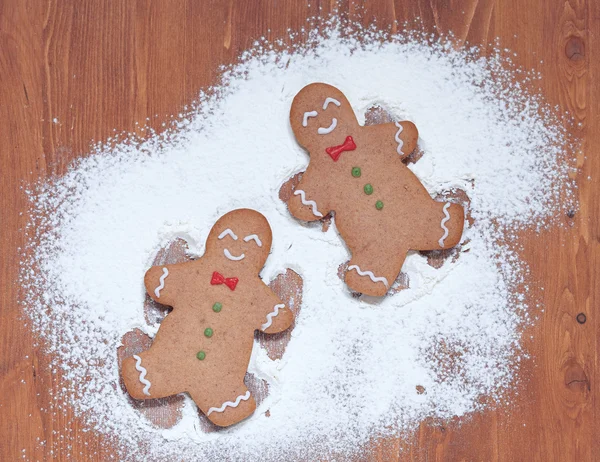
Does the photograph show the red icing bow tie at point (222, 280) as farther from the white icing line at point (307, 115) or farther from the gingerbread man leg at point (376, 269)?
the white icing line at point (307, 115)

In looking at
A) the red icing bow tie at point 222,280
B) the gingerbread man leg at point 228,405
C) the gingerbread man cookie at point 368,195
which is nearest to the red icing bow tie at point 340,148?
the gingerbread man cookie at point 368,195

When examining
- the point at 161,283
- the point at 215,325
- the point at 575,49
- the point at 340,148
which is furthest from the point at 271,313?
the point at 575,49

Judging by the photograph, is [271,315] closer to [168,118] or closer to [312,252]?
[312,252]

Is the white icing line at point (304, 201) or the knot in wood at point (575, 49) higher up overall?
the knot in wood at point (575, 49)

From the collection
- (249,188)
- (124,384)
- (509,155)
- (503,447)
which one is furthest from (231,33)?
(503,447)

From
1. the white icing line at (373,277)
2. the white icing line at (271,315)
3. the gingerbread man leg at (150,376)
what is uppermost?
the white icing line at (373,277)

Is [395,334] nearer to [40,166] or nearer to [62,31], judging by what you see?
[40,166]
